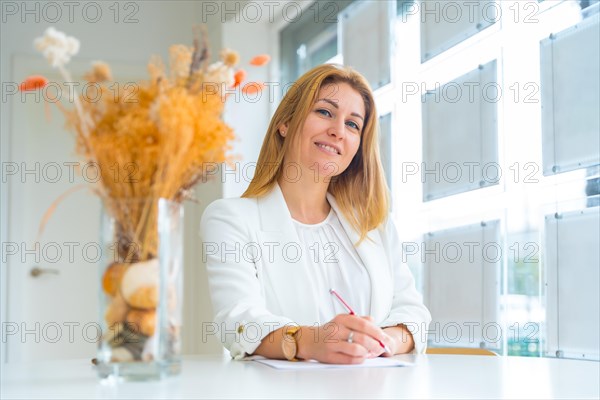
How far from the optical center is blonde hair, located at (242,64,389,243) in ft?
7.45

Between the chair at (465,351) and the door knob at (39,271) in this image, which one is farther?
the door knob at (39,271)

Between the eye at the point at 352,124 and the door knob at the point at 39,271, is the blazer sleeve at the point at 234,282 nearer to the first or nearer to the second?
the eye at the point at 352,124

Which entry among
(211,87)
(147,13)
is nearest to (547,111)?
(211,87)

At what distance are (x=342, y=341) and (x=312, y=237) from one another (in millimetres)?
626

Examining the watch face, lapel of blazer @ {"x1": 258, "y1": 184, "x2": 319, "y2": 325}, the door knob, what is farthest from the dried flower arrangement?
the door knob

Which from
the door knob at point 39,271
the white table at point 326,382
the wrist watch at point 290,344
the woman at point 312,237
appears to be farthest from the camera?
the door knob at point 39,271

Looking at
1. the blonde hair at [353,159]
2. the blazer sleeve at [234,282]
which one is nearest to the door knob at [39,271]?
the blonde hair at [353,159]

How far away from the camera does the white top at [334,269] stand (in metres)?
2.13

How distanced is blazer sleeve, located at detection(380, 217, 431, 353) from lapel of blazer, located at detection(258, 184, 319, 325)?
0.62ft

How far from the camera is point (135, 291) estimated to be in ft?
3.83

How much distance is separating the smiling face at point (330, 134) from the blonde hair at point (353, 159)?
0.02m

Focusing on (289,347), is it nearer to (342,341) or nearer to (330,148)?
(342,341)

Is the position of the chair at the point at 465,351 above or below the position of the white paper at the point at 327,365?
below

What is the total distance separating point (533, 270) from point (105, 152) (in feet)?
5.83
